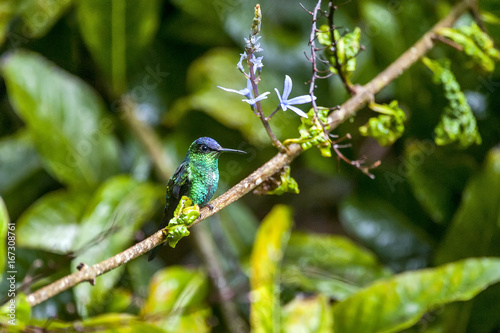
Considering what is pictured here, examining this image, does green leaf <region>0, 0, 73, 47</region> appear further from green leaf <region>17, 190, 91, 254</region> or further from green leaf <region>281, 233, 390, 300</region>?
green leaf <region>281, 233, 390, 300</region>

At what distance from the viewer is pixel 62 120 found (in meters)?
1.72

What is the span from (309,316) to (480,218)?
582 millimetres

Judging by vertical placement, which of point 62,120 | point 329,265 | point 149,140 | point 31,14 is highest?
point 31,14

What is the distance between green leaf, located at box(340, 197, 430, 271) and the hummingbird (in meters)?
1.23

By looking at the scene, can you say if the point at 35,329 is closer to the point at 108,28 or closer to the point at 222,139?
the point at 222,139

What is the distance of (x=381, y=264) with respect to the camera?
1829 mm

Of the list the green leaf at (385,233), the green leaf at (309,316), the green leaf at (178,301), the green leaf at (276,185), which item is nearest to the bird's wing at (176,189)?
the green leaf at (276,185)

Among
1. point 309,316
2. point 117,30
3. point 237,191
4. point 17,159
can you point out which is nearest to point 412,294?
point 309,316

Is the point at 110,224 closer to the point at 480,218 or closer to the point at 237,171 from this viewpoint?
the point at 237,171

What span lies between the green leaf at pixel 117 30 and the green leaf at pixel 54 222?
40cm

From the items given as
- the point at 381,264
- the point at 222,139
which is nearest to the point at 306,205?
the point at 381,264

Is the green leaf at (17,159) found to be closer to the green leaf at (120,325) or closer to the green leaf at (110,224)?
the green leaf at (110,224)

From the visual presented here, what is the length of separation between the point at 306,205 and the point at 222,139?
2.53ft

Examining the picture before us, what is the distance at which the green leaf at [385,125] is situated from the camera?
3.07ft
